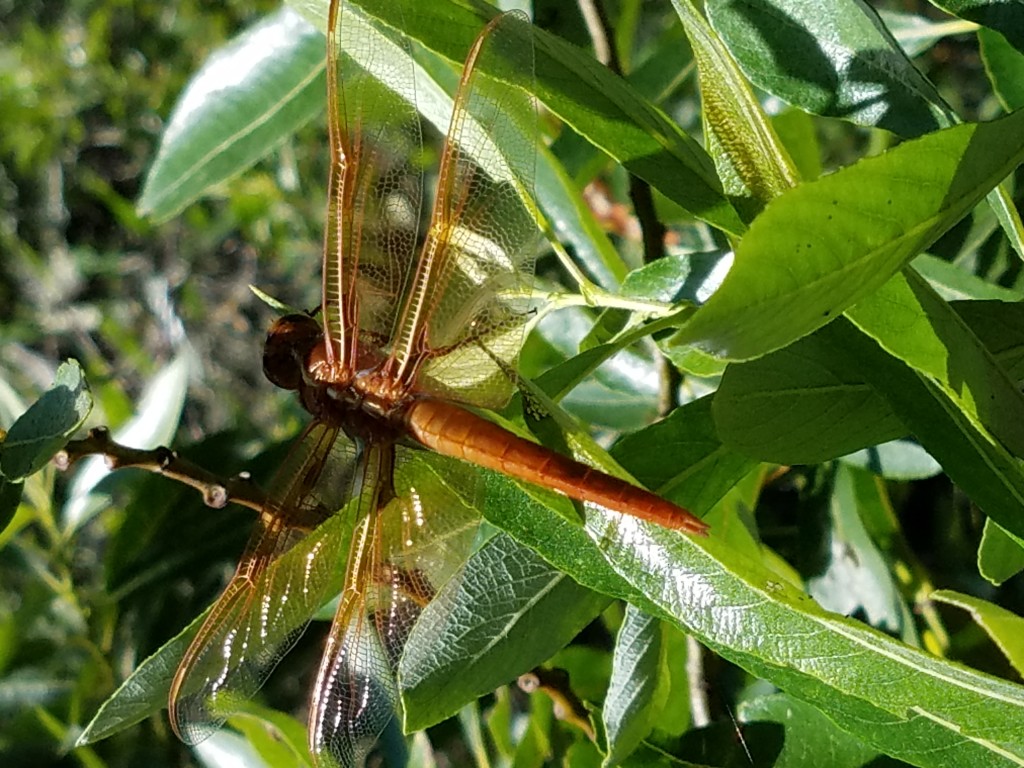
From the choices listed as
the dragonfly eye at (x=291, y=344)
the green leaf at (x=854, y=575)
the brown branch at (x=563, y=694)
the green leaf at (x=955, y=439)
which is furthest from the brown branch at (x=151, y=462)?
the green leaf at (x=854, y=575)

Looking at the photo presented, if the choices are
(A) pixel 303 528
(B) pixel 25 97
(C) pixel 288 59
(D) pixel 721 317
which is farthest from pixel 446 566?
(B) pixel 25 97

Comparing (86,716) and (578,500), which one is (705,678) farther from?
(86,716)

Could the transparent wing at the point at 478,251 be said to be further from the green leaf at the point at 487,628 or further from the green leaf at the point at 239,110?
the green leaf at the point at 239,110

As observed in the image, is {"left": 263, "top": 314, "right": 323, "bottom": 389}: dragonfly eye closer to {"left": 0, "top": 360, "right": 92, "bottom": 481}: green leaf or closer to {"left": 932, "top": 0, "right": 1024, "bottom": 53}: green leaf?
{"left": 0, "top": 360, "right": 92, "bottom": 481}: green leaf

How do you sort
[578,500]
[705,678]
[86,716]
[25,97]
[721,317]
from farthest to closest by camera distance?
[25,97]
[86,716]
[705,678]
[578,500]
[721,317]

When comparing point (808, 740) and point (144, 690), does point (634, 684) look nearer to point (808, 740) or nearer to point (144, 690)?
point (808, 740)

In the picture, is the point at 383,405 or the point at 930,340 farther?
the point at 383,405

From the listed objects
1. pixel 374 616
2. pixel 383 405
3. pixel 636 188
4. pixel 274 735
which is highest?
pixel 636 188

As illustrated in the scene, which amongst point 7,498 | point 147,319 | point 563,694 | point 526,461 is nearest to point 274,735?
point 563,694
